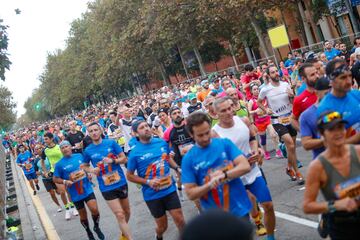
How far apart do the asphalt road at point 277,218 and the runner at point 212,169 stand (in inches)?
81.8

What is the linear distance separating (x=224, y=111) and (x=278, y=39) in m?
17.4

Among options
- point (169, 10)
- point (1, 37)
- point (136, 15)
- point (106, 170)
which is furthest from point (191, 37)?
point (106, 170)

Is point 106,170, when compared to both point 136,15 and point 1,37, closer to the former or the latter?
point 1,37

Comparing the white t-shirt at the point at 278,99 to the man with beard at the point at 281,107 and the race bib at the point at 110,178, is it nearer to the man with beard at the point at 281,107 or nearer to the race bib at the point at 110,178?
the man with beard at the point at 281,107

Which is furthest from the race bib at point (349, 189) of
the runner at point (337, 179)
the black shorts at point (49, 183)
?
the black shorts at point (49, 183)

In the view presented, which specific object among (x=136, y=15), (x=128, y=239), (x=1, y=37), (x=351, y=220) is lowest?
(x=128, y=239)

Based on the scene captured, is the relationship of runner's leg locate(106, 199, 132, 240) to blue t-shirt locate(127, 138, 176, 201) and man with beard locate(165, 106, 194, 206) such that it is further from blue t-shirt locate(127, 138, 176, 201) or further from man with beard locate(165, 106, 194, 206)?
blue t-shirt locate(127, 138, 176, 201)

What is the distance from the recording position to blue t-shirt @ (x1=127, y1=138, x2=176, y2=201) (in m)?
7.48

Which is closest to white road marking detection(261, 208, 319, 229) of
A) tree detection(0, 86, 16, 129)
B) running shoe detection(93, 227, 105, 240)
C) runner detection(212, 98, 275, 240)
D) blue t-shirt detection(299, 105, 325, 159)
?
runner detection(212, 98, 275, 240)

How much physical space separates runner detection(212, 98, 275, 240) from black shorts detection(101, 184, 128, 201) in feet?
8.75

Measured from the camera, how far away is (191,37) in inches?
1740

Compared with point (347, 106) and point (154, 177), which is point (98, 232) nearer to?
point (154, 177)

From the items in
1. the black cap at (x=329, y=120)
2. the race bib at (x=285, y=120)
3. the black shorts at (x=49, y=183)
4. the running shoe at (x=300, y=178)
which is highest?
the black cap at (x=329, y=120)

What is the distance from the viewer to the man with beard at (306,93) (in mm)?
7008
